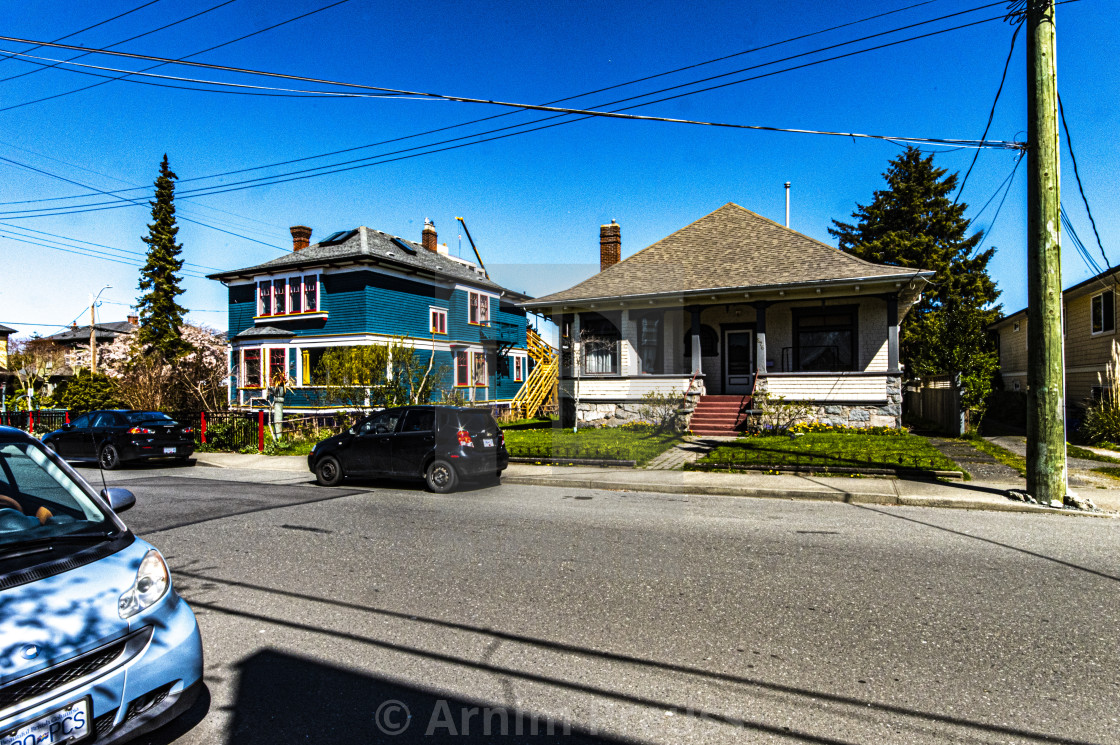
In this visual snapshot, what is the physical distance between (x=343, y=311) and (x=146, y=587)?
→ 2783cm

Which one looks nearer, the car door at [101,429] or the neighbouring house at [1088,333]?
the car door at [101,429]

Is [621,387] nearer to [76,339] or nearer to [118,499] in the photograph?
[118,499]

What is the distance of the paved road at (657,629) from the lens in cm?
357

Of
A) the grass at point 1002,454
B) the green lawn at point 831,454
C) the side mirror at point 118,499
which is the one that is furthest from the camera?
the grass at point 1002,454

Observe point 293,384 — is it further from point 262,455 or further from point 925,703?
point 925,703

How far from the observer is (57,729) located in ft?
9.02

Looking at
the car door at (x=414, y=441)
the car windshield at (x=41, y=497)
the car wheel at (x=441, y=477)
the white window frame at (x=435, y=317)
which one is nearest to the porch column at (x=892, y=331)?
the car wheel at (x=441, y=477)

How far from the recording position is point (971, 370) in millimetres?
19672

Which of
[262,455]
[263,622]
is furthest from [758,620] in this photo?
[262,455]

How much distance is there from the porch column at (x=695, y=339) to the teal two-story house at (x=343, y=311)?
37.0 ft

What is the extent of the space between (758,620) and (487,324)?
33295mm

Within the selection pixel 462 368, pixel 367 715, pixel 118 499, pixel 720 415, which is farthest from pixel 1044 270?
pixel 462 368

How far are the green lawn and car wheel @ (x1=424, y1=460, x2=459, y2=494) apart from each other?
16.5ft

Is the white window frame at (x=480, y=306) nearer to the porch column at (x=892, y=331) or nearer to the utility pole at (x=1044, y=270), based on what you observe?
the porch column at (x=892, y=331)
